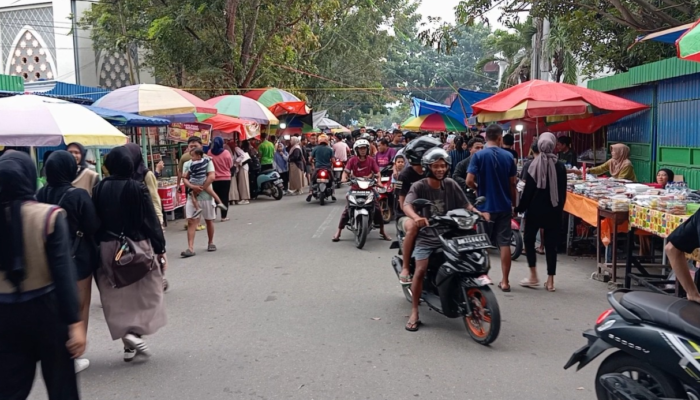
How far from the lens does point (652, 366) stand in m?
3.31

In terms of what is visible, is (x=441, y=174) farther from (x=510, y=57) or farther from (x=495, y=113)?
(x=510, y=57)

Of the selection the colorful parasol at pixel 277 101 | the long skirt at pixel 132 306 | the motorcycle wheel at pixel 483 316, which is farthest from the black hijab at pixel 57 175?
the colorful parasol at pixel 277 101

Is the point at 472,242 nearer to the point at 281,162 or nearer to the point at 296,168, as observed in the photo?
the point at 296,168

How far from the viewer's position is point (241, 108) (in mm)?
15836

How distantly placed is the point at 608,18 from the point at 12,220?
11096mm

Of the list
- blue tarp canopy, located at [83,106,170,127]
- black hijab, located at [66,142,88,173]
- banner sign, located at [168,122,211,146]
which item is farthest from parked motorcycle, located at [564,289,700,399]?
banner sign, located at [168,122,211,146]

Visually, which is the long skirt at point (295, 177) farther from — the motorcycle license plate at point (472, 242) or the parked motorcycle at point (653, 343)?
the parked motorcycle at point (653, 343)

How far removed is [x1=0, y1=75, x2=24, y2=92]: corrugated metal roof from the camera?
11.6m

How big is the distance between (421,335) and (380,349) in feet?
1.73

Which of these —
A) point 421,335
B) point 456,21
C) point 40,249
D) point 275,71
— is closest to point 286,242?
point 421,335

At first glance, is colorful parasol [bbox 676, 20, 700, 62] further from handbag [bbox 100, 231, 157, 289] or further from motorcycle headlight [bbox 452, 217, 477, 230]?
handbag [bbox 100, 231, 157, 289]

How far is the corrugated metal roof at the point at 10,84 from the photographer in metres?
11.6

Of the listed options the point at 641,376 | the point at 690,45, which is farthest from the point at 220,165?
the point at 641,376

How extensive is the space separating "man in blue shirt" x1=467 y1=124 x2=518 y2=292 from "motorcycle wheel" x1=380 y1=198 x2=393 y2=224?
5.11 metres
